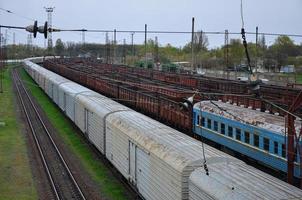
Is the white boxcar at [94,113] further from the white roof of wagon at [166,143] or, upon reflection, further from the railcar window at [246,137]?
the railcar window at [246,137]

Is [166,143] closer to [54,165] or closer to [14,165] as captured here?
[54,165]

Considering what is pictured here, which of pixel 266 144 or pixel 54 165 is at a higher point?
pixel 266 144

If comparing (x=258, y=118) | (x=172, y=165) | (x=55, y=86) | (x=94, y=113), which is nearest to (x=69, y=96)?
(x=94, y=113)

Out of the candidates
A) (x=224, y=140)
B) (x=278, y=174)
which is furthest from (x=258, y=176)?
(x=224, y=140)

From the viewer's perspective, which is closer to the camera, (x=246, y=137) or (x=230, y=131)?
(x=246, y=137)

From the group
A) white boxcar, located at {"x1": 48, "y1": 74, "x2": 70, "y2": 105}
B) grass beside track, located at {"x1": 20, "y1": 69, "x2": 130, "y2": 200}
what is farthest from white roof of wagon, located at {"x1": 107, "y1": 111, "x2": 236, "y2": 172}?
white boxcar, located at {"x1": 48, "y1": 74, "x2": 70, "y2": 105}

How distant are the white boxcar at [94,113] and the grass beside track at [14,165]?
377 centimetres

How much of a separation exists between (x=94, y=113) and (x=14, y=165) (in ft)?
16.6

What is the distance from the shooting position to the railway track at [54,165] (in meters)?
19.5

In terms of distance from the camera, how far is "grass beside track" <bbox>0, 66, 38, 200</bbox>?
64.4 feet

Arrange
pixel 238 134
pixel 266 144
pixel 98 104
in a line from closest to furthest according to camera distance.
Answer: pixel 266 144 < pixel 238 134 < pixel 98 104

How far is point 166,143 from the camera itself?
14.5 m

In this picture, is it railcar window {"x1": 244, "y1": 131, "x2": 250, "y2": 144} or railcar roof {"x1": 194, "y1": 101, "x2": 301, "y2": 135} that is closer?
railcar roof {"x1": 194, "y1": 101, "x2": 301, "y2": 135}

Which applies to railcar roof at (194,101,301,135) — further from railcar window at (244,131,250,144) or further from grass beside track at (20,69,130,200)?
grass beside track at (20,69,130,200)
